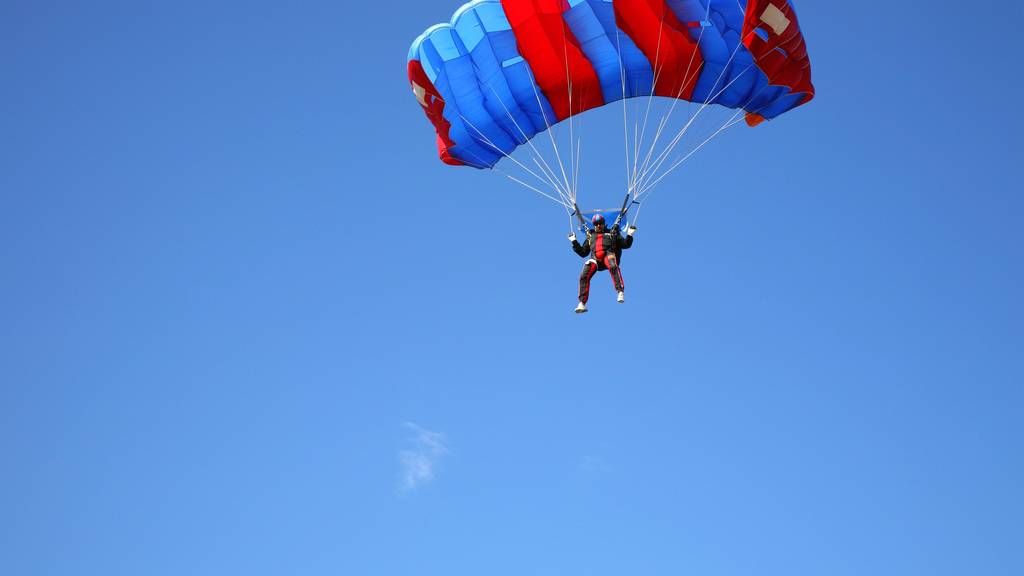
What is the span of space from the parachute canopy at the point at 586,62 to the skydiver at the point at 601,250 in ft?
9.57

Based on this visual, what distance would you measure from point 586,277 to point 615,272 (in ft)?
1.51

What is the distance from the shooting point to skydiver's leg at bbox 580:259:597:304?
22.5 m

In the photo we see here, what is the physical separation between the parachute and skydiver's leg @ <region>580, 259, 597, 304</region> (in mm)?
1172

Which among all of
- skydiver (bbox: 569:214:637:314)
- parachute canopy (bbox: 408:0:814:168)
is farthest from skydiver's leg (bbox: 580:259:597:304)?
parachute canopy (bbox: 408:0:814:168)

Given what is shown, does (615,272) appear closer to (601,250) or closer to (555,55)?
(601,250)

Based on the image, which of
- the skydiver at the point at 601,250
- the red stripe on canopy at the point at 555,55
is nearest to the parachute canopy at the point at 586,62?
the red stripe on canopy at the point at 555,55

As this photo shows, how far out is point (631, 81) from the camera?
2502 centimetres

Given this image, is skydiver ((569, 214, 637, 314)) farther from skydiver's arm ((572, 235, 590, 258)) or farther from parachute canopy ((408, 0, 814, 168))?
parachute canopy ((408, 0, 814, 168))

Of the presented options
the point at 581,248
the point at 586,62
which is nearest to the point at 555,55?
the point at 586,62

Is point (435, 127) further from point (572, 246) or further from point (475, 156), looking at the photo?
point (572, 246)

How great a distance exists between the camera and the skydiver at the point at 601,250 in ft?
74.0

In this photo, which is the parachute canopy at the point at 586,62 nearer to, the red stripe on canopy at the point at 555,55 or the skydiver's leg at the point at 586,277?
the red stripe on canopy at the point at 555,55

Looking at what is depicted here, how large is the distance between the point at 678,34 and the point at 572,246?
4199mm

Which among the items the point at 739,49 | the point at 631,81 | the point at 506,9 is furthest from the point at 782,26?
the point at 506,9
